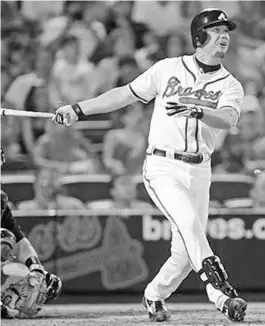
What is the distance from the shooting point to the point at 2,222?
6863mm

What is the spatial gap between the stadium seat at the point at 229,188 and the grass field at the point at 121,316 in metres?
1.32

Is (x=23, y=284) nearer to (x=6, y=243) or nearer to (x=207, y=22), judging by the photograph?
(x=6, y=243)

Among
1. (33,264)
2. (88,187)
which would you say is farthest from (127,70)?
(33,264)

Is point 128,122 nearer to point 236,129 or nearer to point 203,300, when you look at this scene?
point 236,129

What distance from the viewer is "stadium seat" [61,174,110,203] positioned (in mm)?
9461

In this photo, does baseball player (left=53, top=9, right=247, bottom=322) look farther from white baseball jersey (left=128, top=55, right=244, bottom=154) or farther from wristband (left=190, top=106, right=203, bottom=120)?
wristband (left=190, top=106, right=203, bottom=120)

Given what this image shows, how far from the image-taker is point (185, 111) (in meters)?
5.85

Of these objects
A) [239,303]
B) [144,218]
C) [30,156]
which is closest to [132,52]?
[30,156]

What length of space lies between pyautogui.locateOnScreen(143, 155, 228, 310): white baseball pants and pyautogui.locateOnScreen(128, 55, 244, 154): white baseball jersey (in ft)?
0.46

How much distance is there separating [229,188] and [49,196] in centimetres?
188

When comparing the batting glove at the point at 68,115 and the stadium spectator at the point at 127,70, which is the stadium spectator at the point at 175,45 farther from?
the batting glove at the point at 68,115

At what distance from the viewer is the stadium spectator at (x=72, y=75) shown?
36.1 ft

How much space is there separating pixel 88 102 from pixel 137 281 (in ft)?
10.3

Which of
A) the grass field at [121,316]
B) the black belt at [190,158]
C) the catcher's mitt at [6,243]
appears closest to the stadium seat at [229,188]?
the grass field at [121,316]
